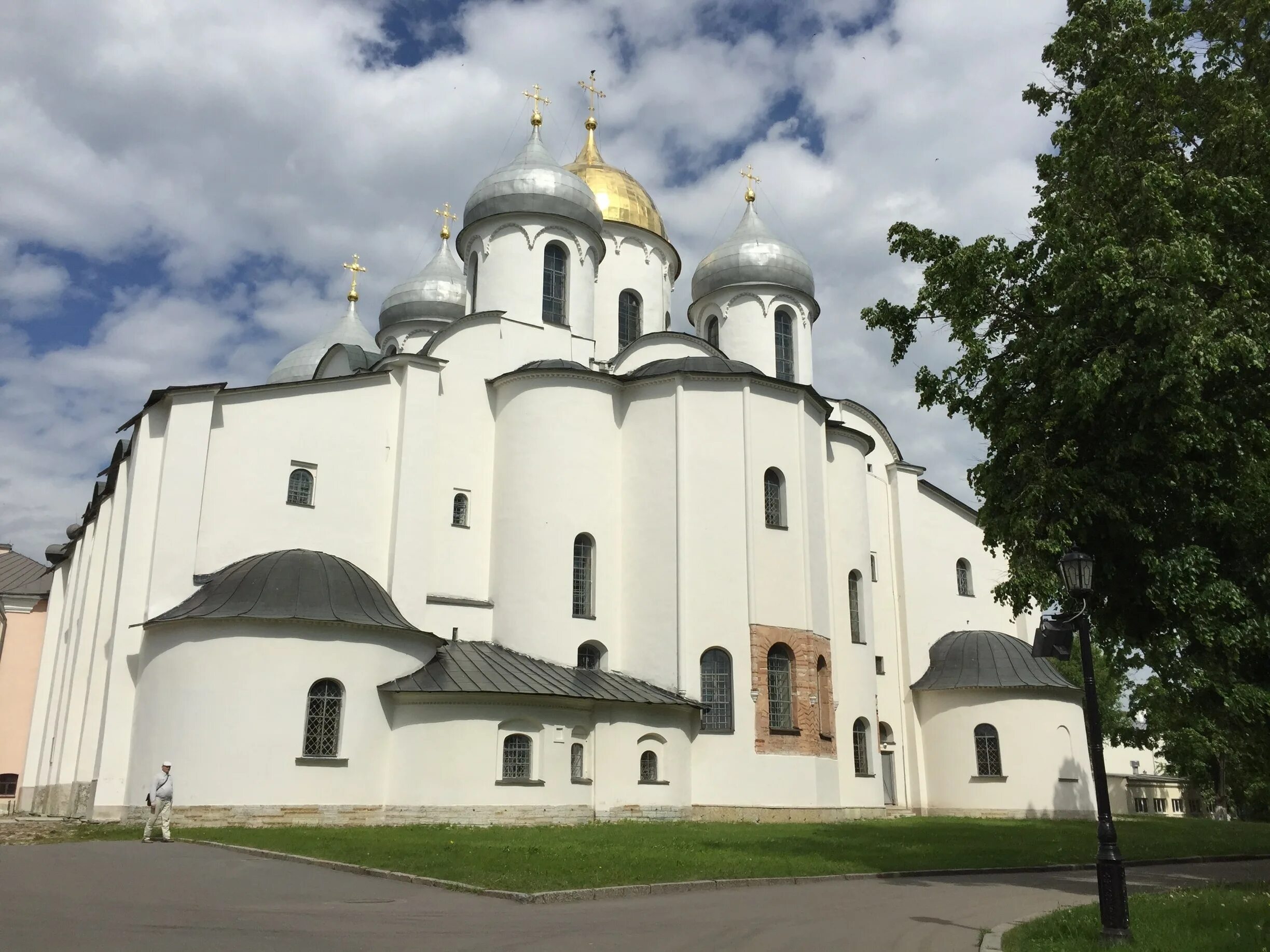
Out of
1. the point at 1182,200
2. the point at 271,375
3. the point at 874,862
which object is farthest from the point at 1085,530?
the point at 271,375

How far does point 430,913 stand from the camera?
959 cm

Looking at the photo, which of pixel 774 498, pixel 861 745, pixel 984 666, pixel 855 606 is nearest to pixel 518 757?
pixel 774 498

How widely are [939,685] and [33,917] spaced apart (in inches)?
1034

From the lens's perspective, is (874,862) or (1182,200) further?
(874,862)

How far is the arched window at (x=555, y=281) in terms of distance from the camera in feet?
97.6

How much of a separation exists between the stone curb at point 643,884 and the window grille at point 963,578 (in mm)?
17497

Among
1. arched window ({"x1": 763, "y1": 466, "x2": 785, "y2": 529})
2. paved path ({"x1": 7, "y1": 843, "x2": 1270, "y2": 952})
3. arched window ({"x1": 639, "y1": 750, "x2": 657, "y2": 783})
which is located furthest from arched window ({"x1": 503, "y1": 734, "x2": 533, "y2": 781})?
paved path ({"x1": 7, "y1": 843, "x2": 1270, "y2": 952})

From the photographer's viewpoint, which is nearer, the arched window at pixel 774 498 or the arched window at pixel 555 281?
the arched window at pixel 774 498

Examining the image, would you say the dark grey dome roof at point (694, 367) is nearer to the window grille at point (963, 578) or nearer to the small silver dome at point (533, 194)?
the small silver dome at point (533, 194)

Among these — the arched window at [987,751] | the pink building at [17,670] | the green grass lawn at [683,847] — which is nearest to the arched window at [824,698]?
the green grass lawn at [683,847]

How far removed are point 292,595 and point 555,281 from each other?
12535 mm

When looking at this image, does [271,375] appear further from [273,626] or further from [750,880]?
[750,880]

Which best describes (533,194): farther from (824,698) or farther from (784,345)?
(824,698)

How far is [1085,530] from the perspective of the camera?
13141 mm
